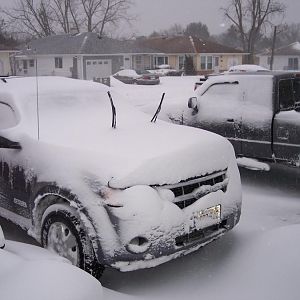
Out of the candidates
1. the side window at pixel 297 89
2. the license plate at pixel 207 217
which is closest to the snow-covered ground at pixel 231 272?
the license plate at pixel 207 217

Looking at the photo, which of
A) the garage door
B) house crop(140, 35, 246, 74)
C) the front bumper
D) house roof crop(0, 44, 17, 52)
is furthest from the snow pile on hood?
house crop(140, 35, 246, 74)

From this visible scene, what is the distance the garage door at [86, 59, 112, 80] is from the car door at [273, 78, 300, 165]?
35.4 metres

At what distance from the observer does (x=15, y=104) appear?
5012mm

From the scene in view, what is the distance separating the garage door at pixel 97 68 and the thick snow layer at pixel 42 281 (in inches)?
1560

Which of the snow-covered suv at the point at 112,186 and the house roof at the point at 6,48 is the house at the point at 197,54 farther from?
the snow-covered suv at the point at 112,186

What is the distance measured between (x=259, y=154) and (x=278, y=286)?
142 inches

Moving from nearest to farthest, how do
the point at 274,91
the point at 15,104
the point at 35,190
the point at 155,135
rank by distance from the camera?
1. the point at 35,190
2. the point at 155,135
3. the point at 15,104
4. the point at 274,91

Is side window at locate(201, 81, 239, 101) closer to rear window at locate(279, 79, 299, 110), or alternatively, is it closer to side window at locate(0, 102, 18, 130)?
rear window at locate(279, 79, 299, 110)

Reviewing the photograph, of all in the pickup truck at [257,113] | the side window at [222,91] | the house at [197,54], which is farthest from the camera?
the house at [197,54]

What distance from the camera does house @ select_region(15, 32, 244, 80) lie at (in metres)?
41.9

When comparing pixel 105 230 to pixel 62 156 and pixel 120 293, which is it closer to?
pixel 120 293

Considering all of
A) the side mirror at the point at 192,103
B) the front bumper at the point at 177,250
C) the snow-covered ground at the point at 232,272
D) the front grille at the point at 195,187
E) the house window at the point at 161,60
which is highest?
the house window at the point at 161,60

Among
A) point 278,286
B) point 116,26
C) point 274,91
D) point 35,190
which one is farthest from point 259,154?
point 116,26

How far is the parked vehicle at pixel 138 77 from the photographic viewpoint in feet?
107
